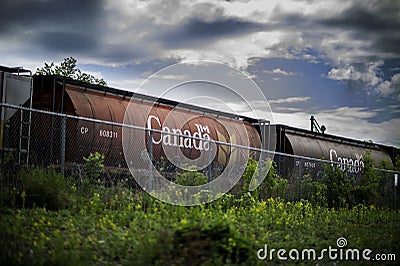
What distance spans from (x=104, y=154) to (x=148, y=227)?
721cm

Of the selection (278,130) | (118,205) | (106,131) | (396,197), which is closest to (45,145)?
(106,131)

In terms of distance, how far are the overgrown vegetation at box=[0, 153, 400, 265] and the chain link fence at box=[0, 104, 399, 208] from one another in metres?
0.77

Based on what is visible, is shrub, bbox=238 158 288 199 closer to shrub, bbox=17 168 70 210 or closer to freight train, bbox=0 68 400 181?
freight train, bbox=0 68 400 181

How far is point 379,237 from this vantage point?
1301 cm

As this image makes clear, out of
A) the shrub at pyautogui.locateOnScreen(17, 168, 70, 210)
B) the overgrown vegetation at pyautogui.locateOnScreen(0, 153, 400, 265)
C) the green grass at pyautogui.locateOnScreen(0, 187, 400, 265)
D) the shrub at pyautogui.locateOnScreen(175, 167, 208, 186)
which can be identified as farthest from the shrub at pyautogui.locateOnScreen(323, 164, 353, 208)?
the shrub at pyautogui.locateOnScreen(17, 168, 70, 210)

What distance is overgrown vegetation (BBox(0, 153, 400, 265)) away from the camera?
8219 mm

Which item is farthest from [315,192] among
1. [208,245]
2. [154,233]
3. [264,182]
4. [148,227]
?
[208,245]

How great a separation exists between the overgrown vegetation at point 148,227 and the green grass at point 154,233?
2 cm

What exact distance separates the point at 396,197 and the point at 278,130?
5.96 metres

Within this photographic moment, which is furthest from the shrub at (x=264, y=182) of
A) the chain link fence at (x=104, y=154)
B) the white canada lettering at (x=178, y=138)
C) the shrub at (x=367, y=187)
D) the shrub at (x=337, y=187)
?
the shrub at (x=367, y=187)

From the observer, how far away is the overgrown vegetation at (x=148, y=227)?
8219 mm

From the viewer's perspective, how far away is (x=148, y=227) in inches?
407

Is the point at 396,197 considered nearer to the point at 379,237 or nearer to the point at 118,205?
the point at 379,237

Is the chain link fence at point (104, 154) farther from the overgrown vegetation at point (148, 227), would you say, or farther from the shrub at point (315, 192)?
the overgrown vegetation at point (148, 227)
